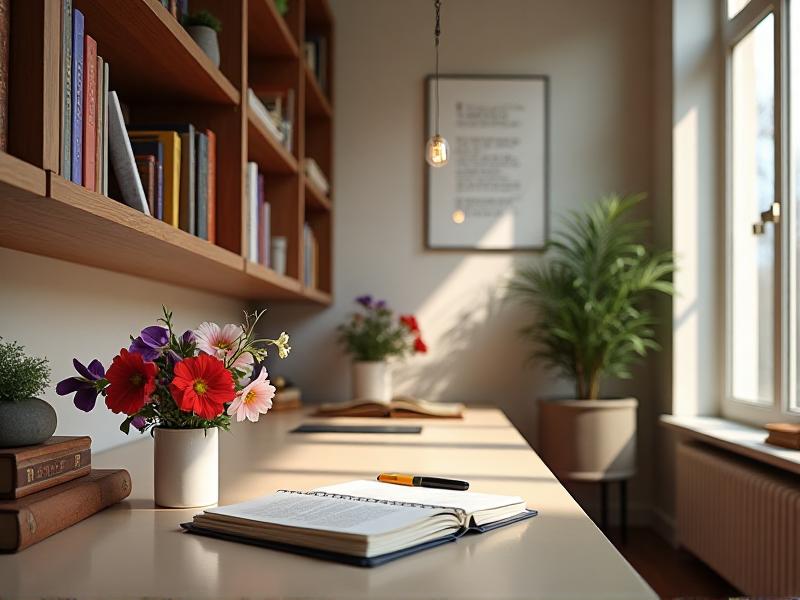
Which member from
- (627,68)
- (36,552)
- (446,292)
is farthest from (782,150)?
(36,552)

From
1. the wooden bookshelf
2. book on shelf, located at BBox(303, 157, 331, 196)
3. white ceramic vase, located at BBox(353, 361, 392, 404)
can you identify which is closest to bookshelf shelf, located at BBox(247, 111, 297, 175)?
the wooden bookshelf

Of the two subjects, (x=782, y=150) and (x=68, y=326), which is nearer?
(x=68, y=326)

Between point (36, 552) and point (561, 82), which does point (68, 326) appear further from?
point (561, 82)

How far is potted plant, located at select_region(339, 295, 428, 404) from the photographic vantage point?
3.40 meters

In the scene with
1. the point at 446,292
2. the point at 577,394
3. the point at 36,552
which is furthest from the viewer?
the point at 446,292

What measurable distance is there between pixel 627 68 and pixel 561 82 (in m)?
0.29

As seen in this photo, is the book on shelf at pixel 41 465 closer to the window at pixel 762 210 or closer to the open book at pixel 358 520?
the open book at pixel 358 520

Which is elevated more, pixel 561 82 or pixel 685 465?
pixel 561 82

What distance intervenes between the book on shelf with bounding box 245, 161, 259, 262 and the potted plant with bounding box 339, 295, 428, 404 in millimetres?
1011

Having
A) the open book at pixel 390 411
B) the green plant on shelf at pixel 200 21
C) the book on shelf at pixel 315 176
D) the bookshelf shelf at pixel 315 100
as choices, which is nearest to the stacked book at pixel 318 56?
the bookshelf shelf at pixel 315 100

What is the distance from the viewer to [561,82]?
149 inches

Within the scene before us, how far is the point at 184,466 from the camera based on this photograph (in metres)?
1.37

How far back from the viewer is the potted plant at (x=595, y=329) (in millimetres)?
3363

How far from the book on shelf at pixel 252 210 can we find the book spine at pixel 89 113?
95 centimetres
